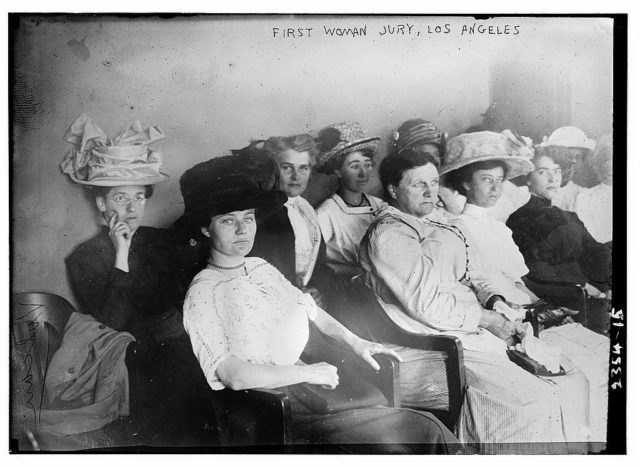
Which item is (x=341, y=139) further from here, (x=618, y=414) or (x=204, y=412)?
(x=618, y=414)

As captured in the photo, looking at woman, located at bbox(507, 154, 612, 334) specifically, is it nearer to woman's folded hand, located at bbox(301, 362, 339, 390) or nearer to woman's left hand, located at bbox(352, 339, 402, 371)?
woman's left hand, located at bbox(352, 339, 402, 371)

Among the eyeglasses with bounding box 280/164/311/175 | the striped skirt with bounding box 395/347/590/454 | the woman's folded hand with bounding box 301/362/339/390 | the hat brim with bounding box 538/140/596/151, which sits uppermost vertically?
the hat brim with bounding box 538/140/596/151

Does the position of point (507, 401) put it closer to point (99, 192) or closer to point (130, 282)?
point (130, 282)

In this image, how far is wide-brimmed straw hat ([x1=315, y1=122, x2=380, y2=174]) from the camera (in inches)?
108

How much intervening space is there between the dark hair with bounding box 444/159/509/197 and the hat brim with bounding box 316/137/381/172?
316 mm

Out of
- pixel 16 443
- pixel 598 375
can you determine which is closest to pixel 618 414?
pixel 598 375

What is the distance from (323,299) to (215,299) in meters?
0.42

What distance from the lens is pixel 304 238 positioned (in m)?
2.72

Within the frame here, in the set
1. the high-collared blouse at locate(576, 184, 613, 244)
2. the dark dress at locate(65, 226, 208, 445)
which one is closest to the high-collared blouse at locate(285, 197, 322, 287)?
the dark dress at locate(65, 226, 208, 445)

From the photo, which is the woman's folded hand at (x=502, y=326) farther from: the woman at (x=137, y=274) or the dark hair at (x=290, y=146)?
the woman at (x=137, y=274)

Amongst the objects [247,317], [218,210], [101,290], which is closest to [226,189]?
[218,210]

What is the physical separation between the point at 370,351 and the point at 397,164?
734mm
